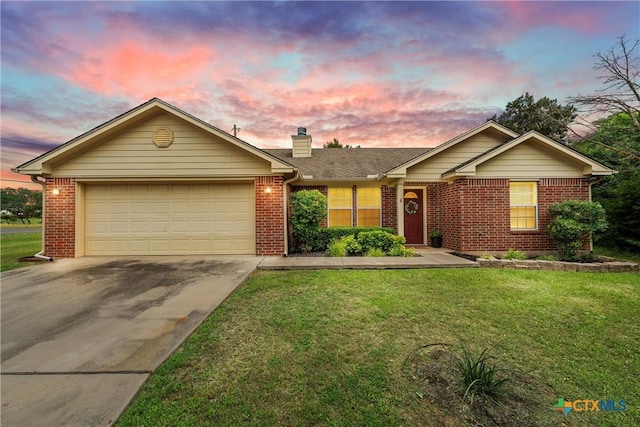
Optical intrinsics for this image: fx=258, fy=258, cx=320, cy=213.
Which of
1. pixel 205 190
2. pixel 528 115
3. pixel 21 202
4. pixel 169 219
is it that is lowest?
pixel 169 219

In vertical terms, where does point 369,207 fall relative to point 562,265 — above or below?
above

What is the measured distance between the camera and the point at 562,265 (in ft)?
22.2

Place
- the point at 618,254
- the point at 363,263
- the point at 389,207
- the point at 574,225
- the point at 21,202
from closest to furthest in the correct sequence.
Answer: the point at 363,263 < the point at 574,225 < the point at 618,254 < the point at 389,207 < the point at 21,202

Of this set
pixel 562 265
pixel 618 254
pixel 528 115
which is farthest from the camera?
pixel 528 115

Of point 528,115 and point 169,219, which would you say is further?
point 528,115

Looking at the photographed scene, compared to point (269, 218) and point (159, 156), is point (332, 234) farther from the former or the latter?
point (159, 156)

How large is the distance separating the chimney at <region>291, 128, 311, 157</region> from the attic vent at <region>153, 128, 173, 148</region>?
6234 millimetres

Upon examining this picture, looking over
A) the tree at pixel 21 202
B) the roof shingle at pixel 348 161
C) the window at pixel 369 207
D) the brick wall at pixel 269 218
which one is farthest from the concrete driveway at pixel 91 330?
the tree at pixel 21 202

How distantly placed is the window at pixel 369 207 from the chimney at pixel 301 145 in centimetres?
407

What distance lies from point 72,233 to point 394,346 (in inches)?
403

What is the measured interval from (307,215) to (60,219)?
25.8 feet

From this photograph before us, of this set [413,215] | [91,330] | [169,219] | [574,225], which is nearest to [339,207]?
[413,215]

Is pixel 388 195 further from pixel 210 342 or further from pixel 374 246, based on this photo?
pixel 210 342

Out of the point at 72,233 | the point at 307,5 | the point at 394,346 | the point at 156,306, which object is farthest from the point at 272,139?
the point at 394,346
